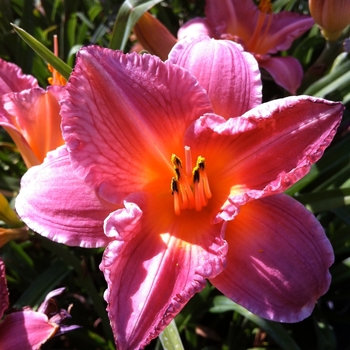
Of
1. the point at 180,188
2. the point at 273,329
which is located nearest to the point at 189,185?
the point at 180,188

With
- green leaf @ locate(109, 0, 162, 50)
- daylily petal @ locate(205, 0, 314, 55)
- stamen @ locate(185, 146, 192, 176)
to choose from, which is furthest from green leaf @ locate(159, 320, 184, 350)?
daylily petal @ locate(205, 0, 314, 55)

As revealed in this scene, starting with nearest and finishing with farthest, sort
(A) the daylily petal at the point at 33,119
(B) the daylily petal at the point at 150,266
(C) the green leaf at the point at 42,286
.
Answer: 1. (B) the daylily petal at the point at 150,266
2. (A) the daylily petal at the point at 33,119
3. (C) the green leaf at the point at 42,286

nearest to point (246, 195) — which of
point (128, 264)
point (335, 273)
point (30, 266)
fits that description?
point (128, 264)

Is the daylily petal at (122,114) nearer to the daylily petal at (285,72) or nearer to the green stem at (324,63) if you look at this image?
the daylily petal at (285,72)

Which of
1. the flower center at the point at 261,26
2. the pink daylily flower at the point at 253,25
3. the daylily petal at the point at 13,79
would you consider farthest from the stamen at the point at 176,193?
the flower center at the point at 261,26

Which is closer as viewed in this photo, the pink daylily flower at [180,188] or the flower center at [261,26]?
the pink daylily flower at [180,188]

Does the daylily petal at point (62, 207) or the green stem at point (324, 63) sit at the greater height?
the daylily petal at point (62, 207)

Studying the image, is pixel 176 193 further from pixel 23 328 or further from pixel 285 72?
pixel 285 72
